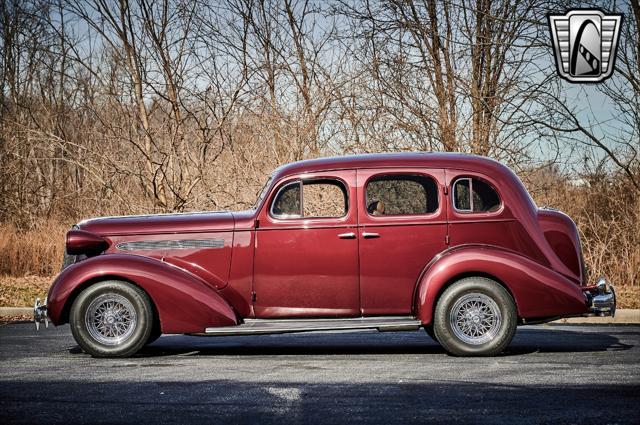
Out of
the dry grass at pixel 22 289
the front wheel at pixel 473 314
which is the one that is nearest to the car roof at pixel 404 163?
the front wheel at pixel 473 314

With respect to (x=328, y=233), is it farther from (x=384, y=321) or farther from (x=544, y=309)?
(x=544, y=309)

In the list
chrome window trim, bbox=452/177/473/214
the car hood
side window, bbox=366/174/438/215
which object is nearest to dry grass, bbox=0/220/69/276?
the car hood

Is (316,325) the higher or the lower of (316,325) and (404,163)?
the lower

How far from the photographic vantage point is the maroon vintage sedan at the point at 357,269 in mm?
8602

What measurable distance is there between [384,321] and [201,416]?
10.3 ft

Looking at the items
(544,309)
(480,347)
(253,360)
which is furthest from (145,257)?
(544,309)

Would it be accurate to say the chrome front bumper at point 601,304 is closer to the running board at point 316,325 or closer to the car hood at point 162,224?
the running board at point 316,325

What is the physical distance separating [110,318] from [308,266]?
200cm

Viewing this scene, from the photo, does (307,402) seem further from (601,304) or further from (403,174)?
(601,304)

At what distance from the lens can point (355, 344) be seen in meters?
10.1

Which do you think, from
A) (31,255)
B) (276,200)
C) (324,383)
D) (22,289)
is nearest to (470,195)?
(276,200)

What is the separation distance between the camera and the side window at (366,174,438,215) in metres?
9.01

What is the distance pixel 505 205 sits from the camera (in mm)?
8945

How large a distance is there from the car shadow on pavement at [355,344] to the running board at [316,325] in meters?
0.55
